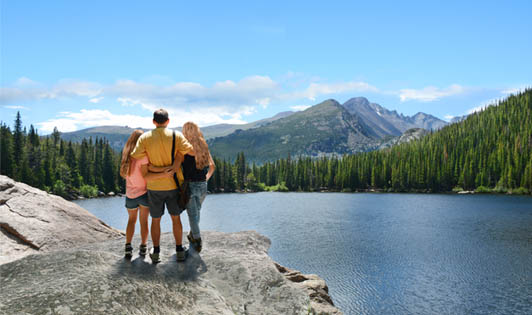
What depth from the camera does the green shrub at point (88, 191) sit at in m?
108

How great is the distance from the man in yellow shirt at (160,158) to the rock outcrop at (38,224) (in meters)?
4.24

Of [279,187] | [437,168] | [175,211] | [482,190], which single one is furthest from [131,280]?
[279,187]

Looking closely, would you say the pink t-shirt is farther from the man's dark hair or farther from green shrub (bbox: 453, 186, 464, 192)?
green shrub (bbox: 453, 186, 464, 192)

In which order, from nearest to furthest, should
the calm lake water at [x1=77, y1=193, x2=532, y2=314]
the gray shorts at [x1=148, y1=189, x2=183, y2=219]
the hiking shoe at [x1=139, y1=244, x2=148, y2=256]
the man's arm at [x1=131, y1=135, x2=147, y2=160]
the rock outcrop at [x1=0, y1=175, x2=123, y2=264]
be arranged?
1. the man's arm at [x1=131, y1=135, x2=147, y2=160]
2. the gray shorts at [x1=148, y1=189, x2=183, y2=219]
3. the hiking shoe at [x1=139, y1=244, x2=148, y2=256]
4. the rock outcrop at [x1=0, y1=175, x2=123, y2=264]
5. the calm lake water at [x1=77, y1=193, x2=532, y2=314]

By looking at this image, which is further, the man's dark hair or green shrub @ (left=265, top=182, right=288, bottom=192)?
green shrub @ (left=265, top=182, right=288, bottom=192)

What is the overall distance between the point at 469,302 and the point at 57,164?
119 metres

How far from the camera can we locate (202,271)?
6926 mm

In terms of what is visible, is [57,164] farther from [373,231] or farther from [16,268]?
[16,268]

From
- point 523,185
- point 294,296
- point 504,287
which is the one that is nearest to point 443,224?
point 504,287

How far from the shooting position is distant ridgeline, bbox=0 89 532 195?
101 meters

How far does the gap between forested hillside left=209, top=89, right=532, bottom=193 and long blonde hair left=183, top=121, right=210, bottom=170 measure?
124478mm

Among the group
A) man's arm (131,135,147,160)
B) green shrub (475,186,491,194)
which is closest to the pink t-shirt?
man's arm (131,135,147,160)

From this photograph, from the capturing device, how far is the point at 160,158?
6.87m

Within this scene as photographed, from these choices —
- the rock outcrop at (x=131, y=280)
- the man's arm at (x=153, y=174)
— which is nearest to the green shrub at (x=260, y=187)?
the rock outcrop at (x=131, y=280)
